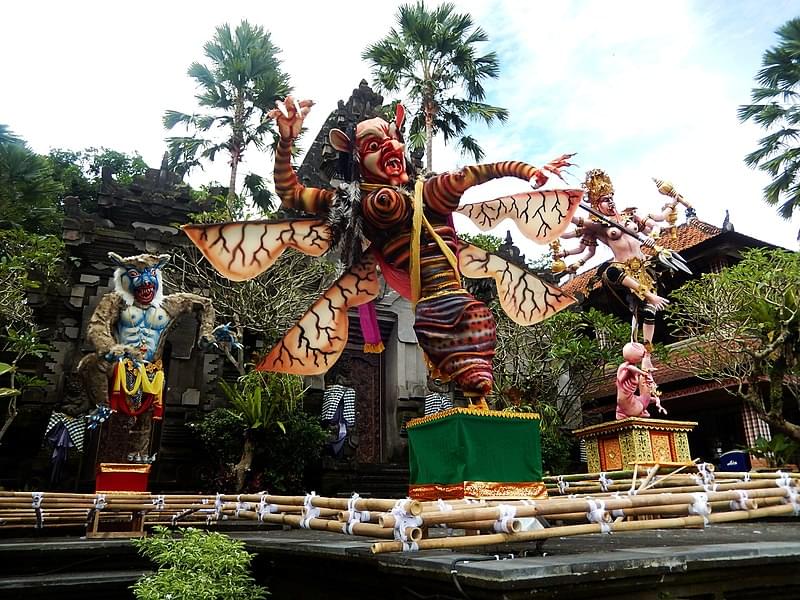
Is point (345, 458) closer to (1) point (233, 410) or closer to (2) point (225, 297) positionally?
(1) point (233, 410)

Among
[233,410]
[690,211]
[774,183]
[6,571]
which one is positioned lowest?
[6,571]

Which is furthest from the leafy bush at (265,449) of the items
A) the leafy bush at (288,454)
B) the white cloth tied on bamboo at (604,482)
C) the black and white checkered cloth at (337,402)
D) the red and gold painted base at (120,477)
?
the white cloth tied on bamboo at (604,482)

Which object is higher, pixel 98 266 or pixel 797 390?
pixel 98 266

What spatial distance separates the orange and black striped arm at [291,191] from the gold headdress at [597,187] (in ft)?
15.3

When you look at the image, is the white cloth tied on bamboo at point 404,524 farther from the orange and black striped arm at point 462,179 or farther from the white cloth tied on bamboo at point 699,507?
the orange and black striped arm at point 462,179

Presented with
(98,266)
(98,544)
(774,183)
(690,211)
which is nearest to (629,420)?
(690,211)

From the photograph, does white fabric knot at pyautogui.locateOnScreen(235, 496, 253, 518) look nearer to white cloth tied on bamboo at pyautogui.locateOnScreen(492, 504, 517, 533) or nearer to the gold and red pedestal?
white cloth tied on bamboo at pyautogui.locateOnScreen(492, 504, 517, 533)

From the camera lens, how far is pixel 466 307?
466cm

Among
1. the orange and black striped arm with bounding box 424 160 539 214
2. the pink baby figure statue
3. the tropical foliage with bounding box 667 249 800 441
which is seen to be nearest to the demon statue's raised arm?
the orange and black striped arm with bounding box 424 160 539 214

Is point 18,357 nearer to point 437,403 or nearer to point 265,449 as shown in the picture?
point 265,449

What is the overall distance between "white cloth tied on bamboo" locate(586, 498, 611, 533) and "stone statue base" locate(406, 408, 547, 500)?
55.8 inches

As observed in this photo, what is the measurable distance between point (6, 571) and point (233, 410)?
20.2 ft

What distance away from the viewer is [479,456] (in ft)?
13.6

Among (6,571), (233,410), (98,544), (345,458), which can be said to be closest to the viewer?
(6,571)
